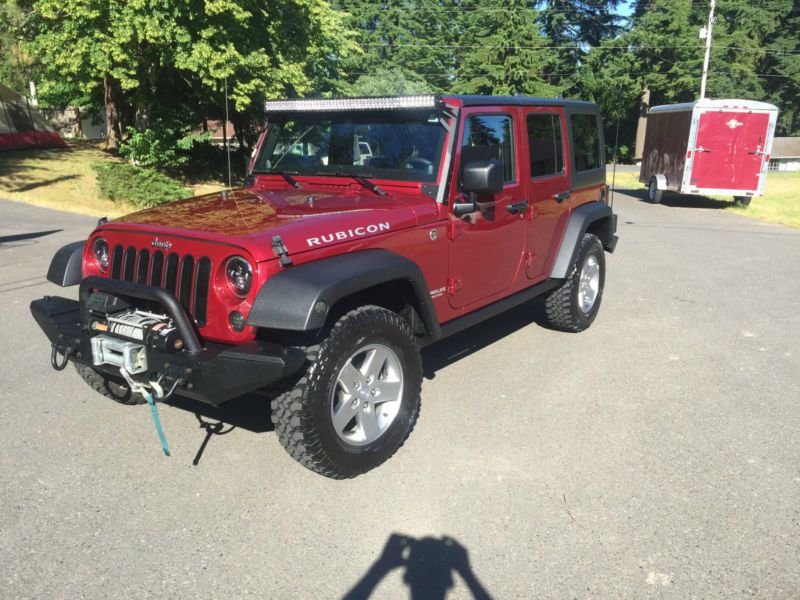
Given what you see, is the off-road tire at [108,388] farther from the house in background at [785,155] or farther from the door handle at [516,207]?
the house in background at [785,155]

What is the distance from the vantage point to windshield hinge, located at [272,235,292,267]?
125 inches

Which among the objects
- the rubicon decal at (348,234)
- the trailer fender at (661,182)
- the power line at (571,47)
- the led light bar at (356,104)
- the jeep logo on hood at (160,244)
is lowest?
the trailer fender at (661,182)

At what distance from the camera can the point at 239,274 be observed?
3.23 metres

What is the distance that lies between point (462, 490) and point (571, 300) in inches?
113

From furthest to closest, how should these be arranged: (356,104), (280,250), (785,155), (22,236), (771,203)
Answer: (785,155)
(771,203)
(22,236)
(356,104)
(280,250)

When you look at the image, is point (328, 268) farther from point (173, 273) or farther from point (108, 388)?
point (108, 388)

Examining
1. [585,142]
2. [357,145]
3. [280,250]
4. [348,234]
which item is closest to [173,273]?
[280,250]

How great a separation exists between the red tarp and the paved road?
22.4 metres

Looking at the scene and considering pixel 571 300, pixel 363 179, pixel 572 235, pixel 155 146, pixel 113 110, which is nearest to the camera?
pixel 363 179

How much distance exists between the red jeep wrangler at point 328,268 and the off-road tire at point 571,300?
0.63 metres

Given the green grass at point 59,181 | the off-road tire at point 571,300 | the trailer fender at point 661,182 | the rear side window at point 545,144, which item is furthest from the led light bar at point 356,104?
the trailer fender at point 661,182

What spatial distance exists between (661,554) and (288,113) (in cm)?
363

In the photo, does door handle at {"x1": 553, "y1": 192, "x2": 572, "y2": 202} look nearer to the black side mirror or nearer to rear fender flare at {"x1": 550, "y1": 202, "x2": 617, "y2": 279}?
rear fender flare at {"x1": 550, "y1": 202, "x2": 617, "y2": 279}

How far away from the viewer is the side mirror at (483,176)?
12.9 feet
